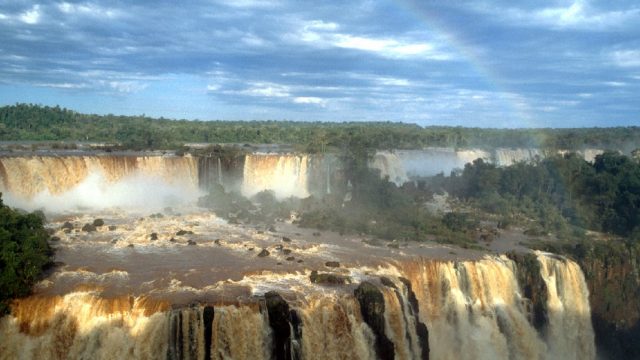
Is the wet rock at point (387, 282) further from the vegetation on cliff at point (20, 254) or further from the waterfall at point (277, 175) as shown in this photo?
the waterfall at point (277, 175)

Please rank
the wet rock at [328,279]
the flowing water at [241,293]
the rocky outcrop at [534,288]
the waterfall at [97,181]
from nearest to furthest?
the flowing water at [241,293]
the wet rock at [328,279]
the rocky outcrop at [534,288]
the waterfall at [97,181]

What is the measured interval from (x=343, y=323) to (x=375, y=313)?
1.14 meters

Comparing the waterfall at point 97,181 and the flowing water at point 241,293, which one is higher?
the waterfall at point 97,181

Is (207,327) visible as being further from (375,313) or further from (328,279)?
(375,313)

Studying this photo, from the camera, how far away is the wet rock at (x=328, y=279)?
19.9 m

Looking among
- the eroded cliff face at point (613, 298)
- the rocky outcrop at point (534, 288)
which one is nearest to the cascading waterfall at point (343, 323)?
the rocky outcrop at point (534, 288)

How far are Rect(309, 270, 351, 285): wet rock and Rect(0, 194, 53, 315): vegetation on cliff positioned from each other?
8638 millimetres

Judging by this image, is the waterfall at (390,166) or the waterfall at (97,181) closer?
the waterfall at (97,181)

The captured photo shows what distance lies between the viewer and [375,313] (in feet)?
60.3

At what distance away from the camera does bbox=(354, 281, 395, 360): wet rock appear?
60.3 feet

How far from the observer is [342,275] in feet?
68.2

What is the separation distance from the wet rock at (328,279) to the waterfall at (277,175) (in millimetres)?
19312

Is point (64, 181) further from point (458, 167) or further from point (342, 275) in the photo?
point (458, 167)

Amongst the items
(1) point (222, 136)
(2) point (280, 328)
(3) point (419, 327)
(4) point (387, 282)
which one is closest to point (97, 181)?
(4) point (387, 282)
